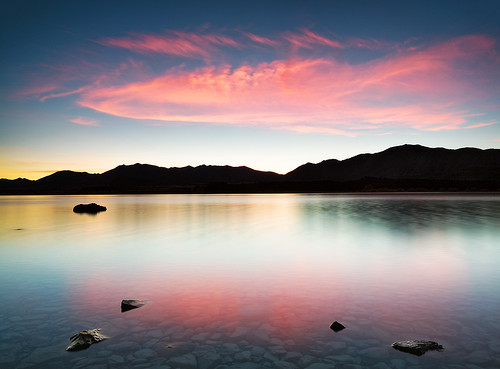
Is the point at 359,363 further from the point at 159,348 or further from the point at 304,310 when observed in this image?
the point at 159,348

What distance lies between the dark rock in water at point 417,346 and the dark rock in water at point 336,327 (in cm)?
120

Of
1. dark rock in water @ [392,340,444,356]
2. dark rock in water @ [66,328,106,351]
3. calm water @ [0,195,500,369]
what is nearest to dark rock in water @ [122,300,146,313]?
calm water @ [0,195,500,369]

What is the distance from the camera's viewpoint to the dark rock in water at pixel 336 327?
7.97 m

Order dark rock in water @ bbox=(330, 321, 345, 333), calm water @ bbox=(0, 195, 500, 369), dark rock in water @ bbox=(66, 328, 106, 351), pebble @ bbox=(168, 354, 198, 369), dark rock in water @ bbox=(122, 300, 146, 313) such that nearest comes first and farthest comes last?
pebble @ bbox=(168, 354, 198, 369), calm water @ bbox=(0, 195, 500, 369), dark rock in water @ bbox=(66, 328, 106, 351), dark rock in water @ bbox=(330, 321, 345, 333), dark rock in water @ bbox=(122, 300, 146, 313)

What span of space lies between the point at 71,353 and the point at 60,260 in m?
11.7

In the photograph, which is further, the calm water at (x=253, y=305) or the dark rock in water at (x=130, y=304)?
the dark rock in water at (x=130, y=304)

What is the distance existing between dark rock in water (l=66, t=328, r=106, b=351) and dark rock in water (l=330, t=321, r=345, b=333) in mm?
4879

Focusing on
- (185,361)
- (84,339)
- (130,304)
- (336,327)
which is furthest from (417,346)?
(130,304)

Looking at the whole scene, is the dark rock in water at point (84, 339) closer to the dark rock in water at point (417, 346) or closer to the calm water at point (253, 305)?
the calm water at point (253, 305)

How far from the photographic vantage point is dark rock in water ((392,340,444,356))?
6805mm

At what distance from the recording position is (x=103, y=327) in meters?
8.26

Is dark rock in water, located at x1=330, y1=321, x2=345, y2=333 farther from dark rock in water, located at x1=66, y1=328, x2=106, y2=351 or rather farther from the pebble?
dark rock in water, located at x1=66, y1=328, x2=106, y2=351

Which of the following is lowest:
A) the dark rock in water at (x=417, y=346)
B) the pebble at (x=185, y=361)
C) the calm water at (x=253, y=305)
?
the calm water at (x=253, y=305)

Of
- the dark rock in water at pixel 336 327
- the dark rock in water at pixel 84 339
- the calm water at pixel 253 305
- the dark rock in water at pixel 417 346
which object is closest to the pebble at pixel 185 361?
the calm water at pixel 253 305
